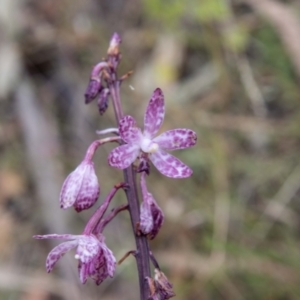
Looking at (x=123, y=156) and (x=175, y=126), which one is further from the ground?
(x=175, y=126)

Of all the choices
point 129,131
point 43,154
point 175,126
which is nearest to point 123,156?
point 129,131

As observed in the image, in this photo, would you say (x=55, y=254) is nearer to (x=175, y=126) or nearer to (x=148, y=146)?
(x=148, y=146)

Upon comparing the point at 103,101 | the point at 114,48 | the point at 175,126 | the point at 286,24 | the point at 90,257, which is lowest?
the point at 90,257

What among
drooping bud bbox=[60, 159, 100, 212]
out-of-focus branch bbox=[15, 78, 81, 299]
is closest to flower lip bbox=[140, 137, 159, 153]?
drooping bud bbox=[60, 159, 100, 212]

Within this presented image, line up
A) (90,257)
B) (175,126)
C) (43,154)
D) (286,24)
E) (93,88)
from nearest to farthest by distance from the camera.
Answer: (90,257), (93,88), (286,24), (175,126), (43,154)

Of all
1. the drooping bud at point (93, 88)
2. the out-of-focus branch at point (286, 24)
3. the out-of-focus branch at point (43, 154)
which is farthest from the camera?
the out-of-focus branch at point (43, 154)

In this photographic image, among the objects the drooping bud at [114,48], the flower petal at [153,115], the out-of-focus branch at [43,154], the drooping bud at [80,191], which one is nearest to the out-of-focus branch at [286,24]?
the out-of-focus branch at [43,154]

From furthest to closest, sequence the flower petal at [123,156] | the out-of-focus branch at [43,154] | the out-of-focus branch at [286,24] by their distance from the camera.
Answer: the out-of-focus branch at [43,154] → the out-of-focus branch at [286,24] → the flower petal at [123,156]

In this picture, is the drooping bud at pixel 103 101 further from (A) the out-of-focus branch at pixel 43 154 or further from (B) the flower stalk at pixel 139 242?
(A) the out-of-focus branch at pixel 43 154
